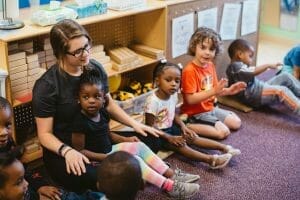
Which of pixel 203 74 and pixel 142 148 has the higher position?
pixel 203 74

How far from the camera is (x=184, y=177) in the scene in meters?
2.30

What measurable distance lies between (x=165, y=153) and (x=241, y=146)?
0.45m

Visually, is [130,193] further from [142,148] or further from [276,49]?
[276,49]

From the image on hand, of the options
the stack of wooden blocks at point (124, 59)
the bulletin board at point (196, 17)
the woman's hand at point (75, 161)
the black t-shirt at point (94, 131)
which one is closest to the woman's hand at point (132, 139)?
the black t-shirt at point (94, 131)

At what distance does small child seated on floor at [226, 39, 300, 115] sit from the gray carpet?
0.12 meters

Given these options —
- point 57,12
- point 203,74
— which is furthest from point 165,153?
point 57,12

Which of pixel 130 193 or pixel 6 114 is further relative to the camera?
pixel 6 114

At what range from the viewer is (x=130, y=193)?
1.58 meters

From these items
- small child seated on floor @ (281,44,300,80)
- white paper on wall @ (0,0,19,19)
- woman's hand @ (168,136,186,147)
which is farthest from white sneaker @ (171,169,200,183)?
small child seated on floor @ (281,44,300,80)

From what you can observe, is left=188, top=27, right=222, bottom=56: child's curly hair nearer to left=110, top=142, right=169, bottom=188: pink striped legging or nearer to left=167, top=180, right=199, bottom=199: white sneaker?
left=110, top=142, right=169, bottom=188: pink striped legging

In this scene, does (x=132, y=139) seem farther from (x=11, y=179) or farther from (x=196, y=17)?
(x=196, y=17)

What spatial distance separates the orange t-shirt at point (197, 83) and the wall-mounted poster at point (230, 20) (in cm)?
50

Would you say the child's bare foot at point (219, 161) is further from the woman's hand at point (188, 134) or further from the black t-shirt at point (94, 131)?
the black t-shirt at point (94, 131)

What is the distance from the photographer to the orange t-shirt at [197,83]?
8.95 ft
